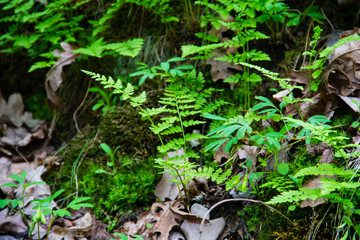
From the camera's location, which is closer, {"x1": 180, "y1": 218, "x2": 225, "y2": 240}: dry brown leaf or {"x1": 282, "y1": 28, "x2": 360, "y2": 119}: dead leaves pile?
{"x1": 180, "y1": 218, "x2": 225, "y2": 240}: dry brown leaf

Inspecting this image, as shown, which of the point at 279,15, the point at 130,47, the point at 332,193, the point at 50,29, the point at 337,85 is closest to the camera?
the point at 332,193

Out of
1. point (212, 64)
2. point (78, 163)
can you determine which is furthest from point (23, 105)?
point (212, 64)

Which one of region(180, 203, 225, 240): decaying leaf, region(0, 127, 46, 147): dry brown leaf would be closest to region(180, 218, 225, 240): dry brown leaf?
region(180, 203, 225, 240): decaying leaf

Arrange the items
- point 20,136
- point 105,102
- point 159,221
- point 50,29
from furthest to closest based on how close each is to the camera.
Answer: point 20,136, point 50,29, point 105,102, point 159,221

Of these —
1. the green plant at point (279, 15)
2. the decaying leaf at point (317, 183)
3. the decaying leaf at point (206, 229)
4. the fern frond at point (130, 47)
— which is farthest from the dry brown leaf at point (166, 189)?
the green plant at point (279, 15)

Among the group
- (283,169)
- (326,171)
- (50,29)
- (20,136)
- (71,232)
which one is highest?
(50,29)

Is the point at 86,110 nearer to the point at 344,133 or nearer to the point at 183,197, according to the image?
the point at 183,197

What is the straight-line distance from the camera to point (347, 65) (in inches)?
96.6

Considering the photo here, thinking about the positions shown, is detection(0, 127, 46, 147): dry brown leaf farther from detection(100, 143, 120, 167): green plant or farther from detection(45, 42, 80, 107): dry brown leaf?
detection(100, 143, 120, 167): green plant

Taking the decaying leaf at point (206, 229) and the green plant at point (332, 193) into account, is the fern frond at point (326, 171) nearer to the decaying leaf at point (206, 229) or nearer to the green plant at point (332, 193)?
the green plant at point (332, 193)

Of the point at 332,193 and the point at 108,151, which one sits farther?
the point at 108,151

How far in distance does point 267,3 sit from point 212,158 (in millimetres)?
1416

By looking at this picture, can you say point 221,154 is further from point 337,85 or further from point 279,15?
point 279,15

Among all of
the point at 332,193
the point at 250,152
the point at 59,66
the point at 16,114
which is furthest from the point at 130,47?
the point at 332,193
